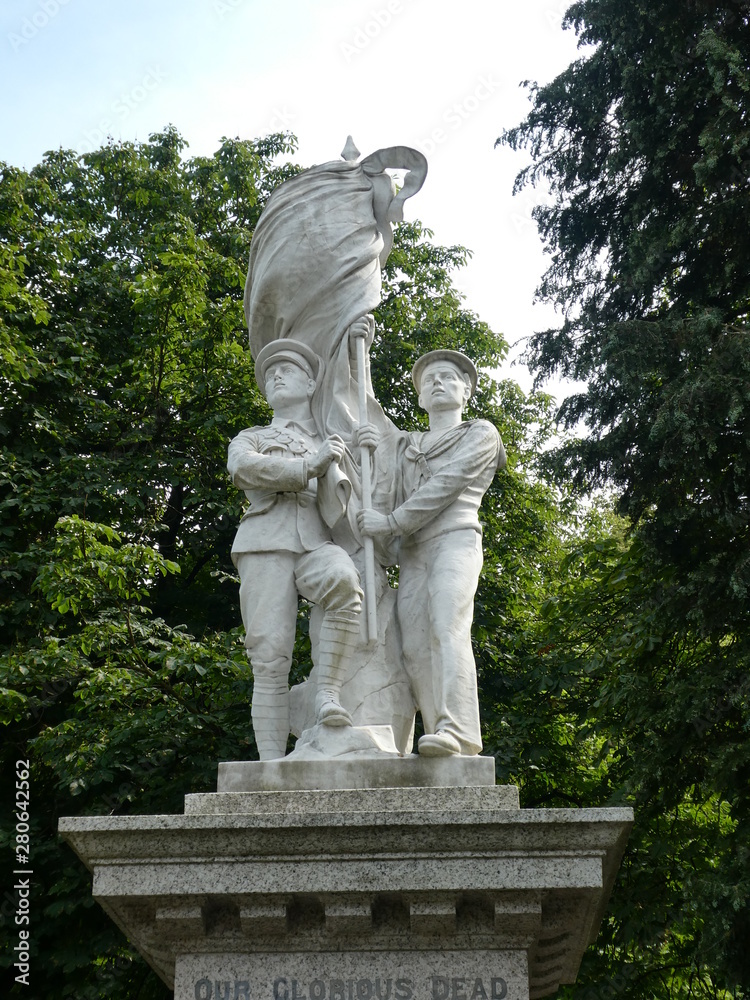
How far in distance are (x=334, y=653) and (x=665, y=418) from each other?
5.06 m

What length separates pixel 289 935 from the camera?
460 centimetres

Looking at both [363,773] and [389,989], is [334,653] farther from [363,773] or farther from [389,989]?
[389,989]

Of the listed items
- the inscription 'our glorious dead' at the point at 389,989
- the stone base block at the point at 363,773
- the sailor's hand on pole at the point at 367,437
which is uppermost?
the sailor's hand on pole at the point at 367,437

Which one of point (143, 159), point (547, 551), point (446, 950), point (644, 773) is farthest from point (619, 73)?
point (446, 950)

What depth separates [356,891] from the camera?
175 inches

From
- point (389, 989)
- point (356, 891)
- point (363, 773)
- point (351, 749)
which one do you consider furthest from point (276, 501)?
point (389, 989)

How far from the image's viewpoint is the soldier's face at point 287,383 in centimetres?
634

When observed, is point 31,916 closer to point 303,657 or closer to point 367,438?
point 303,657

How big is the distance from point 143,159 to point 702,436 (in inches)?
440

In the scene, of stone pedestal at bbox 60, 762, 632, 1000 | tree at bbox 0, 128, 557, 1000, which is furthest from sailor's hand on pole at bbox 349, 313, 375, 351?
tree at bbox 0, 128, 557, 1000

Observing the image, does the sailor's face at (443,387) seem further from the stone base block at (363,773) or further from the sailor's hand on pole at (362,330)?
the stone base block at (363,773)

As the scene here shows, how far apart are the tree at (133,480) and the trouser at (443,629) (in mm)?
5191

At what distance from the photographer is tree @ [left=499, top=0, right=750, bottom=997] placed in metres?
9.38

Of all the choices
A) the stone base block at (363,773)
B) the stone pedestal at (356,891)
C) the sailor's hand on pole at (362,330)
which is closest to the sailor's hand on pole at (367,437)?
the sailor's hand on pole at (362,330)
